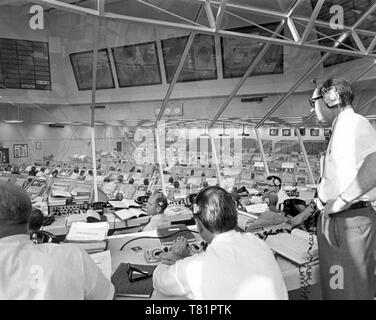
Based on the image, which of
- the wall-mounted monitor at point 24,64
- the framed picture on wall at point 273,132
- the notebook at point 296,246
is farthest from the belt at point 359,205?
the wall-mounted monitor at point 24,64

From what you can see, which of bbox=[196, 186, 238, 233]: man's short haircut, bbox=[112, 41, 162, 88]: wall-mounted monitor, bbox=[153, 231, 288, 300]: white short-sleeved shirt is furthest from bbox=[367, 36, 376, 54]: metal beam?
bbox=[153, 231, 288, 300]: white short-sleeved shirt

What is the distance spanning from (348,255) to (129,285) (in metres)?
1.07

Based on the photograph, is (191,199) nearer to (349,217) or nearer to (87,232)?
(87,232)

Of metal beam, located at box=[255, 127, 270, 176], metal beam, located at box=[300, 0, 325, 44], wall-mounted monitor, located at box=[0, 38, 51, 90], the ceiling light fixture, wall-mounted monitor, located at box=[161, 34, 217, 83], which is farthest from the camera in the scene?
metal beam, located at box=[255, 127, 270, 176]

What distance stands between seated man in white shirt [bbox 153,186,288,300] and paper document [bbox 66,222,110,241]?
0.65 m

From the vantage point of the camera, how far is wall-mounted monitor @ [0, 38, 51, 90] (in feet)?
14.3

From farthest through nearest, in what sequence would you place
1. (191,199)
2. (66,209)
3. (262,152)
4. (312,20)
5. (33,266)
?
(262,152), (312,20), (66,209), (191,199), (33,266)

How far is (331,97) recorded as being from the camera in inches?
58.5

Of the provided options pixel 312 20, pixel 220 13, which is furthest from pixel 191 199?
pixel 312 20

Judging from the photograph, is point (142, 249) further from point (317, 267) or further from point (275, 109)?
point (275, 109)

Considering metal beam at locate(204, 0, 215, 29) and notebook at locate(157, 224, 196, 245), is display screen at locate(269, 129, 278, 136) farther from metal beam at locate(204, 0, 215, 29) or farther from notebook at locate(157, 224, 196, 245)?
notebook at locate(157, 224, 196, 245)

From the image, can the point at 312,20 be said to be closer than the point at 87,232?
No

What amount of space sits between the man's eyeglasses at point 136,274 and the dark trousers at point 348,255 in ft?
2.93
